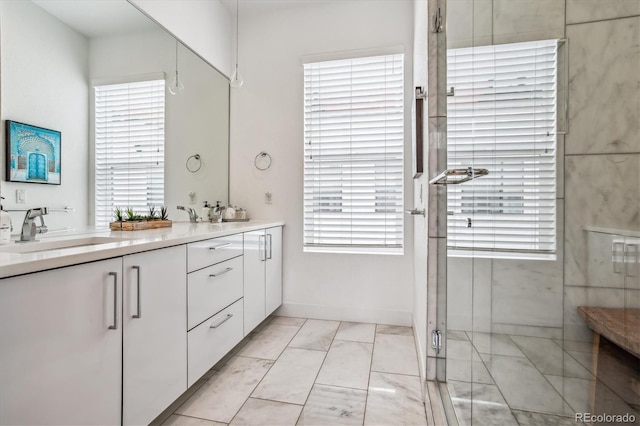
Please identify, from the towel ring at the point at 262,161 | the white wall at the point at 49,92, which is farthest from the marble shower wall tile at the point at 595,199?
the towel ring at the point at 262,161

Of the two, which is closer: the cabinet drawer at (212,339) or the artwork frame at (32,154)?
the artwork frame at (32,154)

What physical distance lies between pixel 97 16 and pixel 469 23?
188cm

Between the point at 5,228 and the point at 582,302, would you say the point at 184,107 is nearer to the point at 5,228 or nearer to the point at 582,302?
the point at 5,228

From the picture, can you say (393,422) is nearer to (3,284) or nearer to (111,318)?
(111,318)

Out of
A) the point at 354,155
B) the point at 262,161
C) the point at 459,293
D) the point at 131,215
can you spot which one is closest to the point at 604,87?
the point at 459,293

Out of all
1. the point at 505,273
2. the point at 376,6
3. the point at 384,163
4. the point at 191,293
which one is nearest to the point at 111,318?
the point at 191,293

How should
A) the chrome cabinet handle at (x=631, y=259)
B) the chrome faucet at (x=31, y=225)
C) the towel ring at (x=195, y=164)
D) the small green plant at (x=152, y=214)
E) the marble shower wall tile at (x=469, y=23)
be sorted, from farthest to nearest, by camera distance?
the towel ring at (x=195, y=164) → the small green plant at (x=152, y=214) → the chrome faucet at (x=31, y=225) → the marble shower wall tile at (x=469, y=23) → the chrome cabinet handle at (x=631, y=259)

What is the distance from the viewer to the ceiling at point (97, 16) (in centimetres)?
151

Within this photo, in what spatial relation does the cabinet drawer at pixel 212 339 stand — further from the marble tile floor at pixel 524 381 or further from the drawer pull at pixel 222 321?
the marble tile floor at pixel 524 381

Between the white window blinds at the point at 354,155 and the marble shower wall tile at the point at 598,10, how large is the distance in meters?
2.22

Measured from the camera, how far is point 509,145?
0.74 m

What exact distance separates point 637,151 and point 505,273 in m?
0.49

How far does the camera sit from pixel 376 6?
270 cm

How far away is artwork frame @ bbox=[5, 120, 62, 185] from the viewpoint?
4.36 feet
